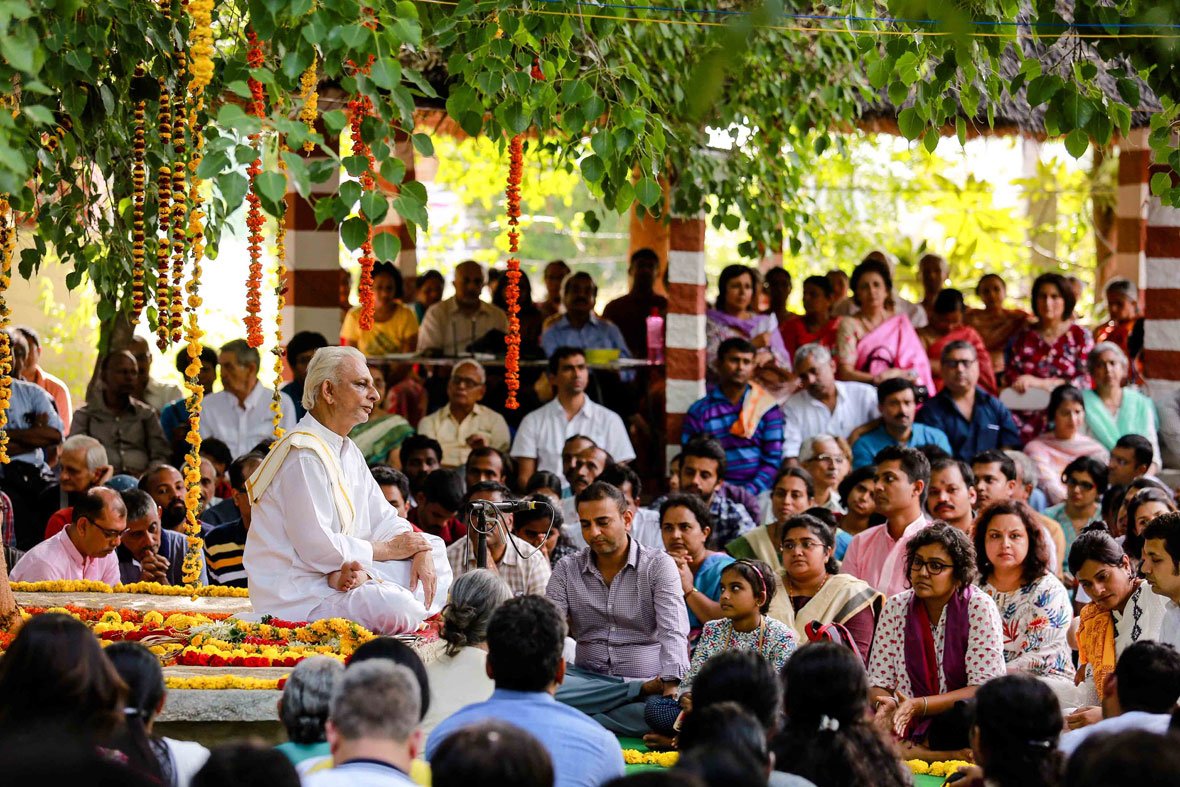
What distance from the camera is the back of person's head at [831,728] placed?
4891mm

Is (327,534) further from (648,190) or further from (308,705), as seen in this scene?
(308,705)

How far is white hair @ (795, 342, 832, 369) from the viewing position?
1166 centimetres

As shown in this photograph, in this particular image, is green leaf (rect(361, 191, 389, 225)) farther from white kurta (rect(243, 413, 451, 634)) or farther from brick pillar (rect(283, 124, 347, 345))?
brick pillar (rect(283, 124, 347, 345))

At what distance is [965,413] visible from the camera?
11.8 metres

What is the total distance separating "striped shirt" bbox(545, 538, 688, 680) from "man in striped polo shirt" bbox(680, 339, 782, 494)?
2.92 meters

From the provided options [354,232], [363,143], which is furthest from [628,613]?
[354,232]

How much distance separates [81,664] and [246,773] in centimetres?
80

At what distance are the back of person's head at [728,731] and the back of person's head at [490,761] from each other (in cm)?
61

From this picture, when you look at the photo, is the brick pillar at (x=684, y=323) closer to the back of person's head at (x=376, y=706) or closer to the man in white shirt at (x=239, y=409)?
the man in white shirt at (x=239, y=409)

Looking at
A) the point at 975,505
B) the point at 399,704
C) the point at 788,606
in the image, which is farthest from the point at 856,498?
the point at 399,704

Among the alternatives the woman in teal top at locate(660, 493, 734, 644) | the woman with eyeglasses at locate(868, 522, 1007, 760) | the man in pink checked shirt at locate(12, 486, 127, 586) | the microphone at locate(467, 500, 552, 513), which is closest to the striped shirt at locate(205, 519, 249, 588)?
the man in pink checked shirt at locate(12, 486, 127, 586)

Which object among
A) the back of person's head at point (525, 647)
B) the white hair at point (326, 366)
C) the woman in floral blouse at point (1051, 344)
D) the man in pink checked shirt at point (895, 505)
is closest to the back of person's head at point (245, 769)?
the back of person's head at point (525, 647)

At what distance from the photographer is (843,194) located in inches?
840

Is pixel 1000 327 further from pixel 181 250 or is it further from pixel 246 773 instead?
pixel 246 773
